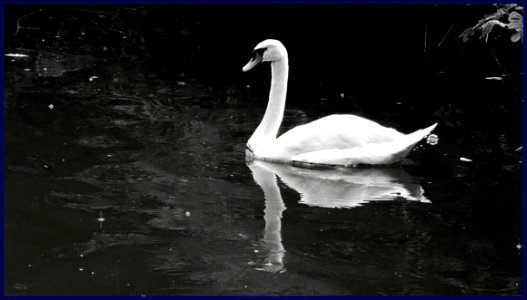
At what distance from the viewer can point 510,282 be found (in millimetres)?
5750

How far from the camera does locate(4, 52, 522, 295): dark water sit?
5727mm

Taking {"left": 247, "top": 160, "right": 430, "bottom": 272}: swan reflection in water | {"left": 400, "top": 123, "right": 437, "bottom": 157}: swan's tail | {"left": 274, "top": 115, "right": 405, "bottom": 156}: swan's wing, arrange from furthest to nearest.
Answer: {"left": 274, "top": 115, "right": 405, "bottom": 156}: swan's wing, {"left": 400, "top": 123, "right": 437, "bottom": 157}: swan's tail, {"left": 247, "top": 160, "right": 430, "bottom": 272}: swan reflection in water

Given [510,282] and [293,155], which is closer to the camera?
[510,282]

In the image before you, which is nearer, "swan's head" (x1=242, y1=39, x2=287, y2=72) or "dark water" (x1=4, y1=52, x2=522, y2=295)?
"dark water" (x1=4, y1=52, x2=522, y2=295)

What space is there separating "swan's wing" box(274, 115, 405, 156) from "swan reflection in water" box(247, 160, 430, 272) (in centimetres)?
20

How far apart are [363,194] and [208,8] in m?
9.72

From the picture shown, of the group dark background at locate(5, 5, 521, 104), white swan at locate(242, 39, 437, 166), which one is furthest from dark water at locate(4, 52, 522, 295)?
dark background at locate(5, 5, 521, 104)

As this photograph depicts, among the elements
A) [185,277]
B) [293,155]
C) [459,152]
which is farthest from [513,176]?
[185,277]

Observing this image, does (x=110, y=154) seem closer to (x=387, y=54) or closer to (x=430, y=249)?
(x=430, y=249)

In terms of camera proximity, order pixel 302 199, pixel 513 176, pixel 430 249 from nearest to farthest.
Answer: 1. pixel 430 249
2. pixel 302 199
3. pixel 513 176

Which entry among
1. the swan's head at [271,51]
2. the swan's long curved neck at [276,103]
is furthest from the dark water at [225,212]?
the swan's head at [271,51]

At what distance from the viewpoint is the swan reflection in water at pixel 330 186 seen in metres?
7.15

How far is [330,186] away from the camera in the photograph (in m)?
7.71

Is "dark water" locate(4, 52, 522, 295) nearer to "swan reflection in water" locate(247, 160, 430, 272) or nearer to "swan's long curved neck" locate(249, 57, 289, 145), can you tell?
"swan reflection in water" locate(247, 160, 430, 272)
